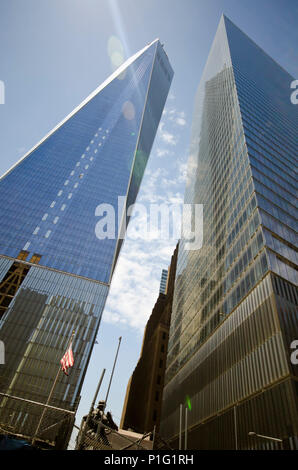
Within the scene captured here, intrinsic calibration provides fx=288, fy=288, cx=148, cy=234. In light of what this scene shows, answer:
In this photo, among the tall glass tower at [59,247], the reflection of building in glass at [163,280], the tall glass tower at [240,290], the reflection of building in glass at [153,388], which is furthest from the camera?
the reflection of building in glass at [163,280]

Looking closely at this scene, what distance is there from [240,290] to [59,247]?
68.3 metres

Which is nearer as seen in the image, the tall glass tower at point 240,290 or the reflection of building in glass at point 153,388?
the tall glass tower at point 240,290

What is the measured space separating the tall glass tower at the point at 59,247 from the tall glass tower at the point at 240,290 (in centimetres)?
2631

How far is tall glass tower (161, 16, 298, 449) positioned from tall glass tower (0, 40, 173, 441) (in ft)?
86.3

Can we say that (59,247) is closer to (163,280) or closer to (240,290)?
(240,290)

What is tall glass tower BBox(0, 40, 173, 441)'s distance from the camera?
2554 inches

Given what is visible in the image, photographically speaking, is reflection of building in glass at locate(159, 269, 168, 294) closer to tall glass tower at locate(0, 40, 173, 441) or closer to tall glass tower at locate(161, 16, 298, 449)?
tall glass tower at locate(0, 40, 173, 441)

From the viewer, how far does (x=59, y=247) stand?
90.5 metres

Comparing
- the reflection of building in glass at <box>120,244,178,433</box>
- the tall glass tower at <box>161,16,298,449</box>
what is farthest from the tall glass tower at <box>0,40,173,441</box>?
the tall glass tower at <box>161,16,298,449</box>

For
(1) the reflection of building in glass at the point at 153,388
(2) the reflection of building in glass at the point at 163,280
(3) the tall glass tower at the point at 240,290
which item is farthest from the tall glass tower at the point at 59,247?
(2) the reflection of building in glass at the point at 163,280

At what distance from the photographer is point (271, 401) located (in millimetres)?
22922

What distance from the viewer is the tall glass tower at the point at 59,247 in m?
64.9

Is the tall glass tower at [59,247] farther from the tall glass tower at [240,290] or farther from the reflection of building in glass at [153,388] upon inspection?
the tall glass tower at [240,290]

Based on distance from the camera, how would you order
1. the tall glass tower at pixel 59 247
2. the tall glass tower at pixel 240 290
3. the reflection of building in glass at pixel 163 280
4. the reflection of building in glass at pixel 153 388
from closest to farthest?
the tall glass tower at pixel 240 290, the tall glass tower at pixel 59 247, the reflection of building in glass at pixel 153 388, the reflection of building in glass at pixel 163 280
